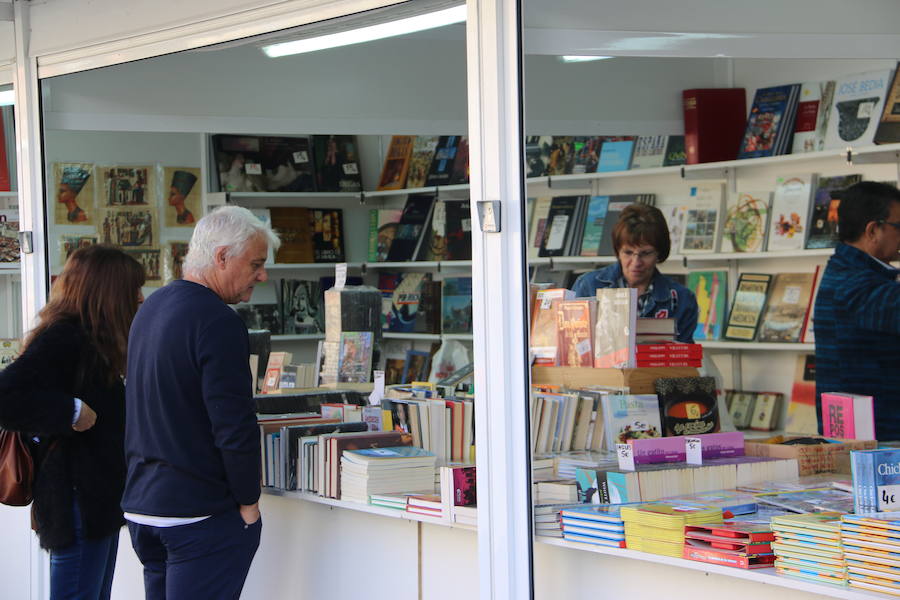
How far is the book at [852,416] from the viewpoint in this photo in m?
3.50

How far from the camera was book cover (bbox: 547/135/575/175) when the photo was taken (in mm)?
6770

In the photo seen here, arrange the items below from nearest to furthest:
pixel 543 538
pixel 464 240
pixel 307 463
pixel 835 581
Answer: pixel 835 581, pixel 543 538, pixel 307 463, pixel 464 240

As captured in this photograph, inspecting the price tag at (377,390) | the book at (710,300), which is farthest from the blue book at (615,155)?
the price tag at (377,390)

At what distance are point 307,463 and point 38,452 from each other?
885 millimetres

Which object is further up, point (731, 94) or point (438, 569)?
point (731, 94)

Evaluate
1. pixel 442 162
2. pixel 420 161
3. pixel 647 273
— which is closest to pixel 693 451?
pixel 647 273

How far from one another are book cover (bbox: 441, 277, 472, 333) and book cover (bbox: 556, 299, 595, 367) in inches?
112

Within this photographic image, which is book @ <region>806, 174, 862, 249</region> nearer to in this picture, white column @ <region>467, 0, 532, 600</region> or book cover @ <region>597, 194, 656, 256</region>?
book cover @ <region>597, 194, 656, 256</region>

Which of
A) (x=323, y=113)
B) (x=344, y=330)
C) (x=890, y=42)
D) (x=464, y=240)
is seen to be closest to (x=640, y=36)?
(x=890, y=42)

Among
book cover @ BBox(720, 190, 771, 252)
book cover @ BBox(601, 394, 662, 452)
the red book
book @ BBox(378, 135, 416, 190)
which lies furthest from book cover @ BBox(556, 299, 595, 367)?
book @ BBox(378, 135, 416, 190)

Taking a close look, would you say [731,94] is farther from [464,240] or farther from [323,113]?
[323,113]

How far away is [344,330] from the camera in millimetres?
4465

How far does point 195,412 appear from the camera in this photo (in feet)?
8.98

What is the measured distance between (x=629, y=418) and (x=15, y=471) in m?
2.02
